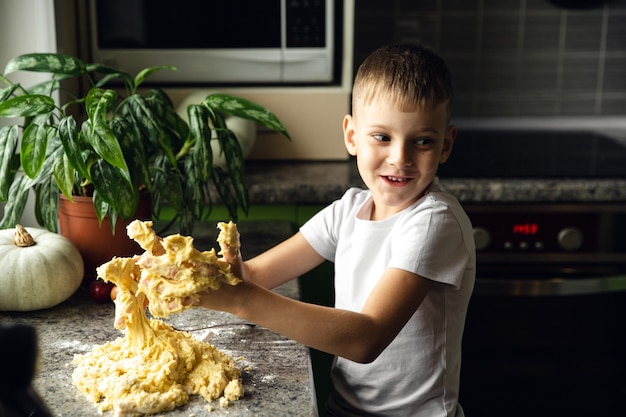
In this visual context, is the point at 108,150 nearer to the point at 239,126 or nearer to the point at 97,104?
the point at 97,104

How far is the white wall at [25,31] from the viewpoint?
1.68 m

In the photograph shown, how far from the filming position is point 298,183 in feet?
6.02

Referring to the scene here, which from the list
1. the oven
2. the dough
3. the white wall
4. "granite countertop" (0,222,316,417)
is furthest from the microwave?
the dough

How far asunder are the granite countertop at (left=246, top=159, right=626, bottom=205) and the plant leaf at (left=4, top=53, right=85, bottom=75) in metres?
0.63

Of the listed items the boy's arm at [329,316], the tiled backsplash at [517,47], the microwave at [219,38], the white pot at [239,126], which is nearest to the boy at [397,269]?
the boy's arm at [329,316]

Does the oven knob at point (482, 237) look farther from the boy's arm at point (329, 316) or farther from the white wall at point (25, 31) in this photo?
the white wall at point (25, 31)

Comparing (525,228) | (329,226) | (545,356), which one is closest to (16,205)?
(329,226)

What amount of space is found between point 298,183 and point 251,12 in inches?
21.0

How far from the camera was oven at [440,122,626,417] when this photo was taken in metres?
1.81

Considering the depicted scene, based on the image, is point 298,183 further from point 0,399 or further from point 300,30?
point 0,399

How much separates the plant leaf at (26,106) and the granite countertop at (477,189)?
682 mm

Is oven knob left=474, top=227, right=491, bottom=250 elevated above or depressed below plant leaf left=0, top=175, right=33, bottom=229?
below

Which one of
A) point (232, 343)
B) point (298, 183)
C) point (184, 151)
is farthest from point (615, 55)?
point (232, 343)

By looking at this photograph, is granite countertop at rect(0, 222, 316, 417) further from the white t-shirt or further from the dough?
the white t-shirt
